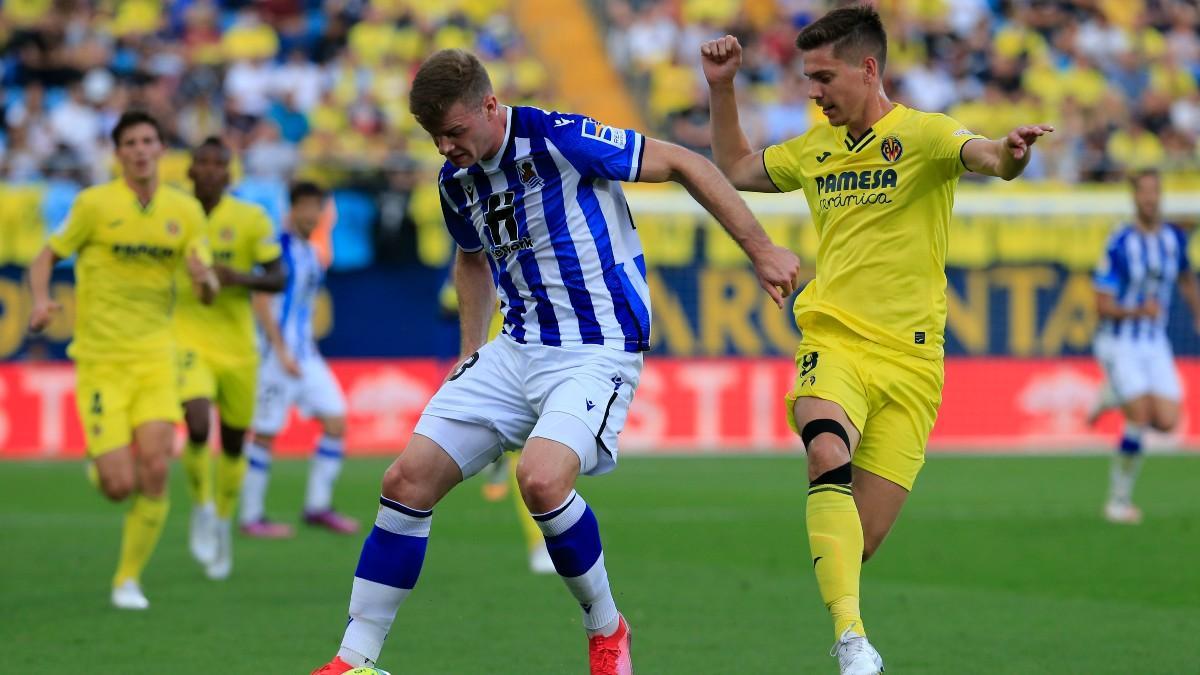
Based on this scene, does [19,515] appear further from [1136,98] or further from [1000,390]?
[1136,98]

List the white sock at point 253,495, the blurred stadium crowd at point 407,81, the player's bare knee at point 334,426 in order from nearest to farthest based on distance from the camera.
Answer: the white sock at point 253,495 → the player's bare knee at point 334,426 → the blurred stadium crowd at point 407,81

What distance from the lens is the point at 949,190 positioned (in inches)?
266

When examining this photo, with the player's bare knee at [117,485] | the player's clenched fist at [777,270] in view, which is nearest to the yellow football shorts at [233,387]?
the player's bare knee at [117,485]

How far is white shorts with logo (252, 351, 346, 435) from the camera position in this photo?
526 inches

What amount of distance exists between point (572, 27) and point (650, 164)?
64.3ft

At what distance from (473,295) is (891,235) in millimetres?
1673

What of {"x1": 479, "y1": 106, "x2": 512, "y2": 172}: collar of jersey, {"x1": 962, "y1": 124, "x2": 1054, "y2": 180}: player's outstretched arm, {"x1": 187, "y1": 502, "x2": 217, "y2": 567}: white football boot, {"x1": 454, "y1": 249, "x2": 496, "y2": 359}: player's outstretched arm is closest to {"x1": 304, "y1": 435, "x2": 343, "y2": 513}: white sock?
{"x1": 187, "y1": 502, "x2": 217, "y2": 567}: white football boot

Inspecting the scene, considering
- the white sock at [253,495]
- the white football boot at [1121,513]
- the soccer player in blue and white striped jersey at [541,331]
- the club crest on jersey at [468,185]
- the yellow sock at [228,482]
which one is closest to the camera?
the soccer player in blue and white striped jersey at [541,331]

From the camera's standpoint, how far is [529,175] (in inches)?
246

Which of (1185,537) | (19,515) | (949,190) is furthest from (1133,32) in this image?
(949,190)

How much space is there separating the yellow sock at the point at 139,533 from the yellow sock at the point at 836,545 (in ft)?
14.3

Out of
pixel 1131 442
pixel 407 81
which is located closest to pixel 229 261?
pixel 1131 442

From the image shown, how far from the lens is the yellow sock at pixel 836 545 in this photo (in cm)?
620

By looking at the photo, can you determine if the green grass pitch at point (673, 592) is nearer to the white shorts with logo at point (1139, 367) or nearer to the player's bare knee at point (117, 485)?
the player's bare knee at point (117, 485)
